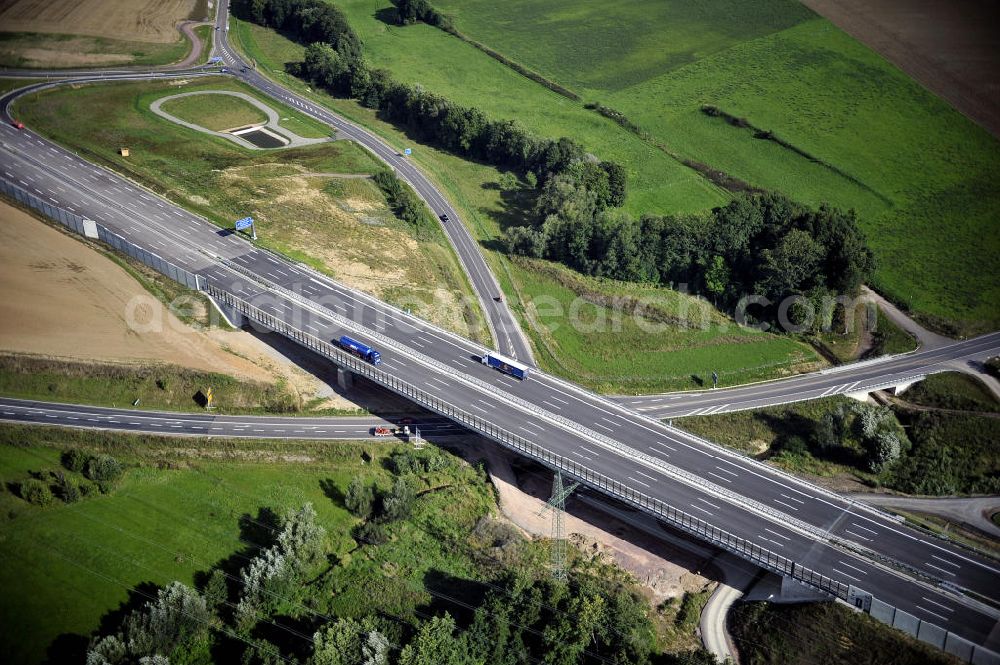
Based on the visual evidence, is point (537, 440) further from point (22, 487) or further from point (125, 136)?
point (125, 136)

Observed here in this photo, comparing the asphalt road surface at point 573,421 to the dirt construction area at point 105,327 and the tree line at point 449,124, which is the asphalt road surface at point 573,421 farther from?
the tree line at point 449,124

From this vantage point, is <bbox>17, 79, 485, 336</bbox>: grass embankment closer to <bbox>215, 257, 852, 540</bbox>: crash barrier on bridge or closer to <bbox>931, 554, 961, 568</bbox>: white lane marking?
<bbox>215, 257, 852, 540</bbox>: crash barrier on bridge

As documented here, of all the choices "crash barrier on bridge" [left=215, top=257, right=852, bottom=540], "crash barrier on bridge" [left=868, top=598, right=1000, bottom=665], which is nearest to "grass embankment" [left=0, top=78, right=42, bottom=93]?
"crash barrier on bridge" [left=215, top=257, right=852, bottom=540]

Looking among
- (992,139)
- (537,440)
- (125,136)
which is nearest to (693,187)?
(992,139)

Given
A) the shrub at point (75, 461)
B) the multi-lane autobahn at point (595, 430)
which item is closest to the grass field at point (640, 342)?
the multi-lane autobahn at point (595, 430)

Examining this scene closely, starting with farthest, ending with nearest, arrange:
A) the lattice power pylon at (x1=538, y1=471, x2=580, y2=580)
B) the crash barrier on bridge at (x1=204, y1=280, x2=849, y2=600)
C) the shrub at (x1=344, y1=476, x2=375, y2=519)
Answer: the shrub at (x1=344, y1=476, x2=375, y2=519) < the lattice power pylon at (x1=538, y1=471, x2=580, y2=580) < the crash barrier on bridge at (x1=204, y1=280, x2=849, y2=600)

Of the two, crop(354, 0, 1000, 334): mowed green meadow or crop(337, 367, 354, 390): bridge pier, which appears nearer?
crop(337, 367, 354, 390): bridge pier

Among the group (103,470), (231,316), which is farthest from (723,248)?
(103,470)

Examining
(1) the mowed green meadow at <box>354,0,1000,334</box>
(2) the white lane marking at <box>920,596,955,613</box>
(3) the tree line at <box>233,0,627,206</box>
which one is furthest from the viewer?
(3) the tree line at <box>233,0,627,206</box>
